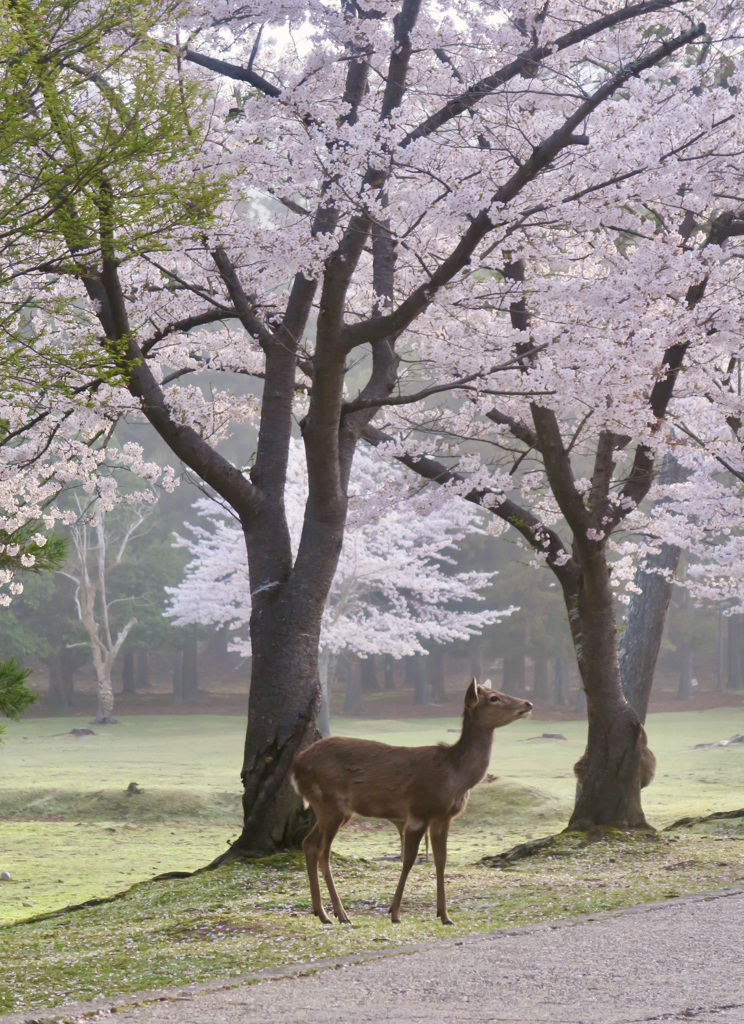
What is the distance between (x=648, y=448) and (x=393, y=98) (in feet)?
14.8

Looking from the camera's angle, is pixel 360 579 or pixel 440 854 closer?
pixel 440 854

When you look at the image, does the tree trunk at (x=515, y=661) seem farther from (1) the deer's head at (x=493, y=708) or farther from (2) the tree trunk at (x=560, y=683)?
(1) the deer's head at (x=493, y=708)

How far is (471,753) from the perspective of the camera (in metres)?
6.66

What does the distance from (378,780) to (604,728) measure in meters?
5.95

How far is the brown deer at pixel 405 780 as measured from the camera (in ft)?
21.7

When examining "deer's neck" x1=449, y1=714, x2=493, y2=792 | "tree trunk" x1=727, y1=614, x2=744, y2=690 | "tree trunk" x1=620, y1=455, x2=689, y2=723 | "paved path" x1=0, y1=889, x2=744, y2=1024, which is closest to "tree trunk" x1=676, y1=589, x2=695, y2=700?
"tree trunk" x1=727, y1=614, x2=744, y2=690

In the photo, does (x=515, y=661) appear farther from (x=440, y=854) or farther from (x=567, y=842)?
(x=440, y=854)

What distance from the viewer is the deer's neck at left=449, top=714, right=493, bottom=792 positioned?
6637mm

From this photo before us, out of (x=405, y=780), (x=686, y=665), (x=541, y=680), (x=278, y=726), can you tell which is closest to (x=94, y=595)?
(x=541, y=680)

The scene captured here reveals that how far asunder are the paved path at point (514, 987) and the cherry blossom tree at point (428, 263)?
4.16 meters

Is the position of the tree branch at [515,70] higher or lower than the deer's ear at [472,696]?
higher

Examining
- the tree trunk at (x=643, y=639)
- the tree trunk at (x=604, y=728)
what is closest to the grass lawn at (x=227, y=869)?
the tree trunk at (x=604, y=728)

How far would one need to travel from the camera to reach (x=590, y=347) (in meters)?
10.3

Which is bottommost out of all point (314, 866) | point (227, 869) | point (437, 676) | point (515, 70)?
point (227, 869)
